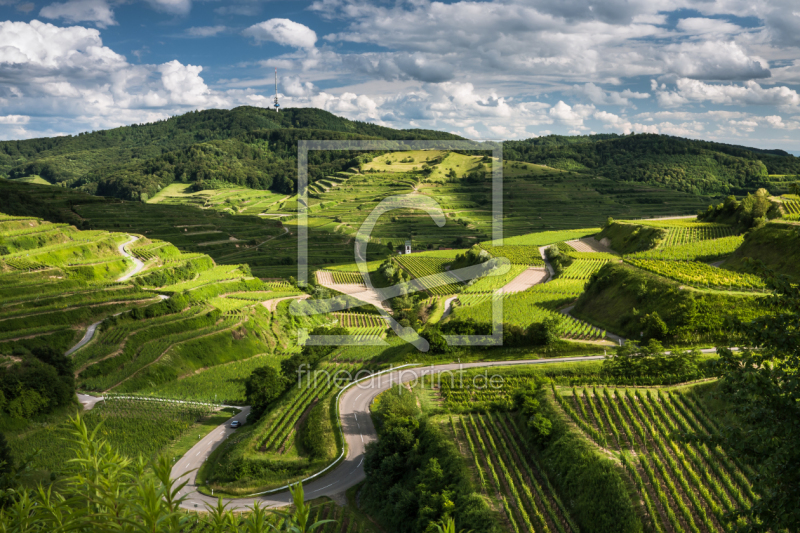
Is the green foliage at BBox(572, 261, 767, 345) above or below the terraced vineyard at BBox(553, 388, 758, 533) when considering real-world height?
above

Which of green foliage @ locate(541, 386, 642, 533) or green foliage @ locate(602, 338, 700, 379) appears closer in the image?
green foliage @ locate(541, 386, 642, 533)

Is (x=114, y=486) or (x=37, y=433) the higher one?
(x=114, y=486)

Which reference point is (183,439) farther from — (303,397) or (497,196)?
(497,196)

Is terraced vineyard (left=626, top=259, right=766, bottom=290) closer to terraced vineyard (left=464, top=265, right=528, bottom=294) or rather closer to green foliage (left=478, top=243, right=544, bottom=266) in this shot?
terraced vineyard (left=464, top=265, right=528, bottom=294)

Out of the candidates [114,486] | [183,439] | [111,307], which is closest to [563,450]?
[114,486]

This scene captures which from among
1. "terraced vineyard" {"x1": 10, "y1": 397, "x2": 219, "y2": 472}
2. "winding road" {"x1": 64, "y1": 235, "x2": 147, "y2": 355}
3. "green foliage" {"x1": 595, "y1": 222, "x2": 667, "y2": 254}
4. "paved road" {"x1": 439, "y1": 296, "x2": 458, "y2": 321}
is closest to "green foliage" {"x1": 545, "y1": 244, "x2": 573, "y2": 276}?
"green foliage" {"x1": 595, "y1": 222, "x2": 667, "y2": 254}

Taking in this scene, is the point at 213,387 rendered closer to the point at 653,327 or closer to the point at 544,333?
the point at 544,333
